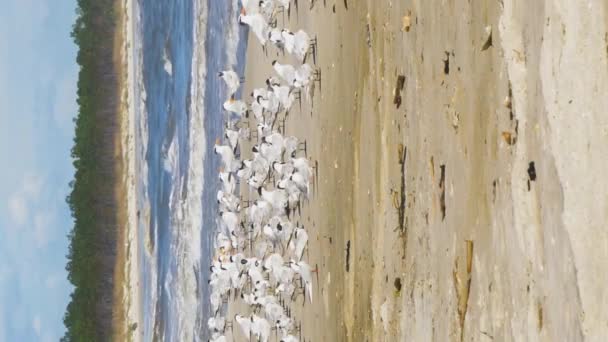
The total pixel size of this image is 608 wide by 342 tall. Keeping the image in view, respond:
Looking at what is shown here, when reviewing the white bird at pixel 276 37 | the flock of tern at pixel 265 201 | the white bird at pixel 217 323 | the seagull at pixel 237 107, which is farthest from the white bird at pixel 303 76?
the white bird at pixel 217 323

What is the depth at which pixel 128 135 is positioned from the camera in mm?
12742

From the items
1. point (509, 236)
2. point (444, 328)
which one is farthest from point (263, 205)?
point (509, 236)

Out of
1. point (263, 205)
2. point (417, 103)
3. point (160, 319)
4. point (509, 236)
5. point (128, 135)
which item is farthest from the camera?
point (128, 135)

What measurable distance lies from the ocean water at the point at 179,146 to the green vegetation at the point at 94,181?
0.73 metres

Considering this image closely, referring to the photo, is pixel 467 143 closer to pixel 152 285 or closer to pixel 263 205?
pixel 263 205

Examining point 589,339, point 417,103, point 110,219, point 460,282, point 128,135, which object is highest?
point 128,135

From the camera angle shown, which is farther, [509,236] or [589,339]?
[509,236]

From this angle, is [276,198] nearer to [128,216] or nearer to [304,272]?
[304,272]

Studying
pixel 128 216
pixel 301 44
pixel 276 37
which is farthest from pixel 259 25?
pixel 128 216

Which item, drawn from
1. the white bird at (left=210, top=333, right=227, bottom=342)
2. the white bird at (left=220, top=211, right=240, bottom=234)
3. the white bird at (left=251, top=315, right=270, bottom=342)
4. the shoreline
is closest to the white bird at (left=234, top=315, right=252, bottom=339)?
the white bird at (left=251, top=315, right=270, bottom=342)

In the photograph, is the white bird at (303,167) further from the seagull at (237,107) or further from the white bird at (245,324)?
the seagull at (237,107)

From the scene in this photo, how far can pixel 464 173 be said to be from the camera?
14.4 feet

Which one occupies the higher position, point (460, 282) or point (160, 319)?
point (160, 319)

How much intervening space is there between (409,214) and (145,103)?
7804mm
